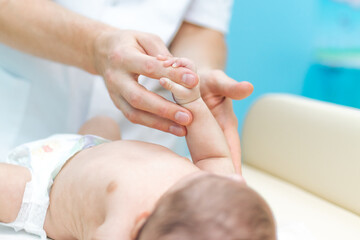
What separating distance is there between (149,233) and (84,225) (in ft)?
0.47

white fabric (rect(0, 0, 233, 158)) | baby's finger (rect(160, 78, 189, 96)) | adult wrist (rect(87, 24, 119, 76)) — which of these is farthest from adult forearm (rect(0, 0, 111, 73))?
baby's finger (rect(160, 78, 189, 96))

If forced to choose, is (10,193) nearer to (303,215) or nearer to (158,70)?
(158,70)

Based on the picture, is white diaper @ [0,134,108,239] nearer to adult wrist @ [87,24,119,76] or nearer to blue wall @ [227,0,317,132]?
adult wrist @ [87,24,119,76]

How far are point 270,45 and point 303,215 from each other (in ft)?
4.54

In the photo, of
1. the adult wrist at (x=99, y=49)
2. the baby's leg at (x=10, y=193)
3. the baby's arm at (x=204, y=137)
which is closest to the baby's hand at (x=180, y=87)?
the baby's arm at (x=204, y=137)

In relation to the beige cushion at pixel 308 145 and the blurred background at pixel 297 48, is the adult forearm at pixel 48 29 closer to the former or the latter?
the beige cushion at pixel 308 145

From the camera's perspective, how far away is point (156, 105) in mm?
559

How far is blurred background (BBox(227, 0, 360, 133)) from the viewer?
1891mm

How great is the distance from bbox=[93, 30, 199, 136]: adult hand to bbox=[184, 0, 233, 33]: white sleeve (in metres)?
0.35

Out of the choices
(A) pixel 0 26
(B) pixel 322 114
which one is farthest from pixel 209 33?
(A) pixel 0 26

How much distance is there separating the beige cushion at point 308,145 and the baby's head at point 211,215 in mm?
390

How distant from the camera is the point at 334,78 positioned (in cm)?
214

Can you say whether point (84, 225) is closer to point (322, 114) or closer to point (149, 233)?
point (149, 233)

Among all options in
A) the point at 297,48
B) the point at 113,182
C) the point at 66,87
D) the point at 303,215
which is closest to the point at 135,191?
the point at 113,182
